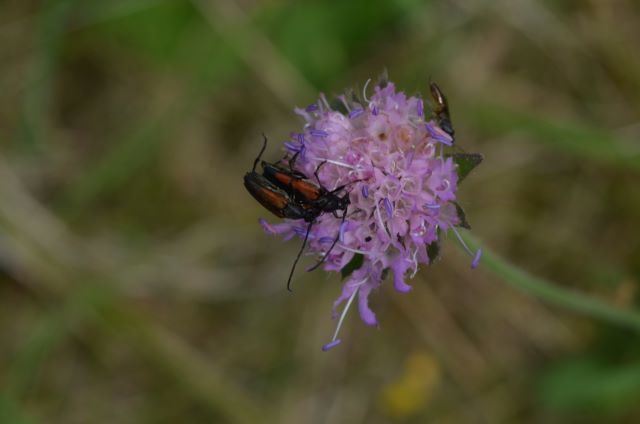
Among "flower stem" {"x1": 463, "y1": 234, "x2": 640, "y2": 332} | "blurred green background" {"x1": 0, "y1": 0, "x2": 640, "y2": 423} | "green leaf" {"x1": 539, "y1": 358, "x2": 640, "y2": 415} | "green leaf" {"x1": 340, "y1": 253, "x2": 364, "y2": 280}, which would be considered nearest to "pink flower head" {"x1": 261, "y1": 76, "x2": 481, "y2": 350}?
"green leaf" {"x1": 340, "y1": 253, "x2": 364, "y2": 280}

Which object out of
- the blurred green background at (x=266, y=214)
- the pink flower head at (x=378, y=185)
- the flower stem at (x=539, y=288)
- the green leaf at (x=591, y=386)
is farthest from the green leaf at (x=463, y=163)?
the green leaf at (x=591, y=386)

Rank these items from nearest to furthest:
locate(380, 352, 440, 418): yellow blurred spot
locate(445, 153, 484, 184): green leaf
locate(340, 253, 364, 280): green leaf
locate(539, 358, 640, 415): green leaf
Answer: locate(445, 153, 484, 184): green leaf, locate(340, 253, 364, 280): green leaf, locate(539, 358, 640, 415): green leaf, locate(380, 352, 440, 418): yellow blurred spot

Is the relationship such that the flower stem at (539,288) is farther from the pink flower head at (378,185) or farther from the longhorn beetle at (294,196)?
the longhorn beetle at (294,196)

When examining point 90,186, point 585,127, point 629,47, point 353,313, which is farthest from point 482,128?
point 90,186

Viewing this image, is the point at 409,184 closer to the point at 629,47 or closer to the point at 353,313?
the point at 353,313

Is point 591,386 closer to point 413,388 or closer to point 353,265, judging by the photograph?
point 413,388

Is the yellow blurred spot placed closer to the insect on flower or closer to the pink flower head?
the pink flower head

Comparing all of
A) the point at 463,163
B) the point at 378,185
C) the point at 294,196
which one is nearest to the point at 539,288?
the point at 463,163

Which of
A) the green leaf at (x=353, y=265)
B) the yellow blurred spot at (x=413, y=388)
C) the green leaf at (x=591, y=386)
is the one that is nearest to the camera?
the green leaf at (x=353, y=265)

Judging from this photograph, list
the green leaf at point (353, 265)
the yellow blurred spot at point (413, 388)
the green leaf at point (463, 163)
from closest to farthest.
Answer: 1. the green leaf at point (463, 163)
2. the green leaf at point (353, 265)
3. the yellow blurred spot at point (413, 388)
